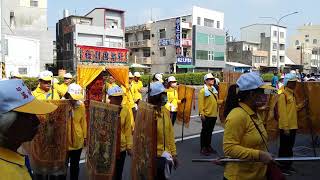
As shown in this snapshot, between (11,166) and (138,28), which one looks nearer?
(11,166)

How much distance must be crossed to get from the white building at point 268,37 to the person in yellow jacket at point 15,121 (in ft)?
276

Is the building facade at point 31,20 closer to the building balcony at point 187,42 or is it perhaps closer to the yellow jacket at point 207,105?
Result: the building balcony at point 187,42

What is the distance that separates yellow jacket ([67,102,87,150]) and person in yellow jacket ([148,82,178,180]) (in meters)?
1.50

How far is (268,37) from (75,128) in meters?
83.6

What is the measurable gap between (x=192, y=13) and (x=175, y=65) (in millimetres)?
11146

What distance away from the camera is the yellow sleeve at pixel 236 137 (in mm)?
3314

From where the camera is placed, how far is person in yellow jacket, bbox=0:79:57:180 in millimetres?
1963

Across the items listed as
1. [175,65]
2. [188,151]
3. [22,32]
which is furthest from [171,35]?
[188,151]

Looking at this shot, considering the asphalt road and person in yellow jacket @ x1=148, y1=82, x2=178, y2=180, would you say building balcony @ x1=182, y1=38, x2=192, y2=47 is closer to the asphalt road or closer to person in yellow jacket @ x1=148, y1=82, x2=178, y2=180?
the asphalt road

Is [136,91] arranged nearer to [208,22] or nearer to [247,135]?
[247,135]

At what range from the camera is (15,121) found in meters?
2.02

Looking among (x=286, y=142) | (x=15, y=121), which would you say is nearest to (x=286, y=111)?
(x=286, y=142)

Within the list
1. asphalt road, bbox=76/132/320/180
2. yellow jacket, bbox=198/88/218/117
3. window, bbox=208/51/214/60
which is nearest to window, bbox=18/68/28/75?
window, bbox=208/51/214/60

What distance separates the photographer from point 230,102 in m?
3.70
